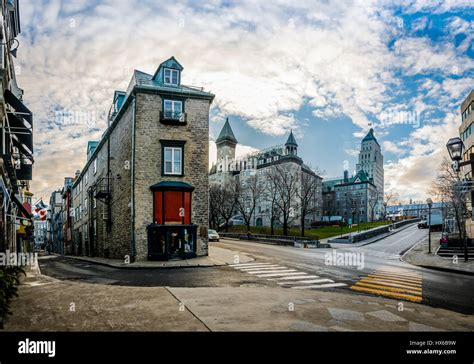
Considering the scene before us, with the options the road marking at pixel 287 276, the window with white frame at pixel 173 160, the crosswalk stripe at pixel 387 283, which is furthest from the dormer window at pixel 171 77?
the crosswalk stripe at pixel 387 283

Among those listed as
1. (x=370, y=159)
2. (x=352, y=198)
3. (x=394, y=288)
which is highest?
(x=370, y=159)

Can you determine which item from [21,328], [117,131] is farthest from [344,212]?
[21,328]

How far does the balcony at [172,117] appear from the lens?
82.3 feet

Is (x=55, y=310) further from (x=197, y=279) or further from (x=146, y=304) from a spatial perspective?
(x=197, y=279)

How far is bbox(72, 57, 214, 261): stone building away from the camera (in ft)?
79.9

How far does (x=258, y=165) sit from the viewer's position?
365ft

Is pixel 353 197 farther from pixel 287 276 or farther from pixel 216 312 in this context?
pixel 216 312

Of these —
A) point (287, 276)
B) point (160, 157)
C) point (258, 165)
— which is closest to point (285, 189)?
point (258, 165)

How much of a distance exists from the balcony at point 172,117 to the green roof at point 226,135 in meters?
102

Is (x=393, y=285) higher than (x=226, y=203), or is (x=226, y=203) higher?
(x=226, y=203)

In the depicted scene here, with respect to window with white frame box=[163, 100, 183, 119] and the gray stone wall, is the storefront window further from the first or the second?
window with white frame box=[163, 100, 183, 119]

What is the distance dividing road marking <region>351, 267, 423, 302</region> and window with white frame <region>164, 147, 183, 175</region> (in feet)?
50.5

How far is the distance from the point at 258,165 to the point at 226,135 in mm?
22811

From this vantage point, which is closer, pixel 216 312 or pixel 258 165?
pixel 216 312
